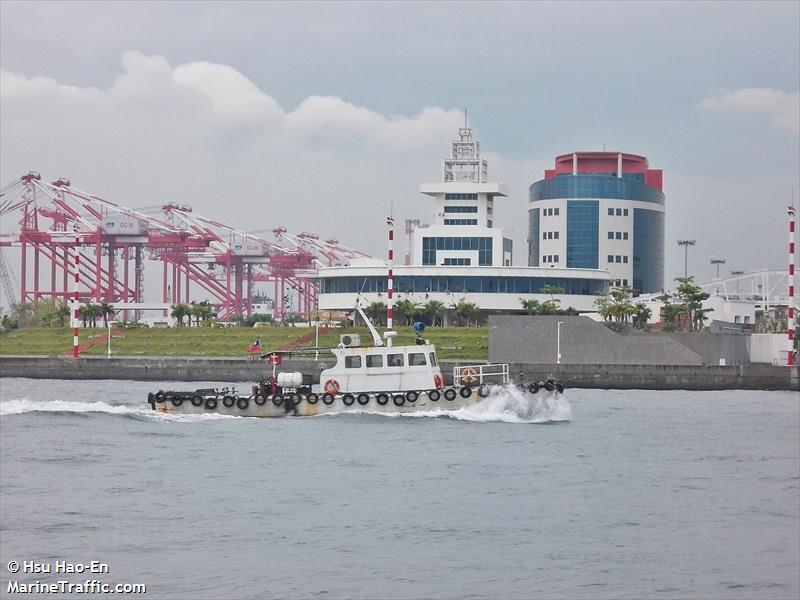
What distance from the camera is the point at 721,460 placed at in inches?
1811

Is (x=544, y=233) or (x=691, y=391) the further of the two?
(x=544, y=233)

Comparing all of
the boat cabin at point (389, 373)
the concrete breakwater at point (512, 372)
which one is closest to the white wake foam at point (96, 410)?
the boat cabin at point (389, 373)

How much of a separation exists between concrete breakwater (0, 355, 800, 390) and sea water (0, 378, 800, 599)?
3192cm

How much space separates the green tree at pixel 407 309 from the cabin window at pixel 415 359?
6260cm

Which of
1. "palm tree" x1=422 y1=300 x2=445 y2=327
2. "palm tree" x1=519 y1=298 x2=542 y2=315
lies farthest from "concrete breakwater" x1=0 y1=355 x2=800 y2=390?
"palm tree" x1=422 y1=300 x2=445 y2=327

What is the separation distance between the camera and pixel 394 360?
59.0 metres

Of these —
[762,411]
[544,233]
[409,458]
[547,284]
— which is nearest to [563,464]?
[409,458]

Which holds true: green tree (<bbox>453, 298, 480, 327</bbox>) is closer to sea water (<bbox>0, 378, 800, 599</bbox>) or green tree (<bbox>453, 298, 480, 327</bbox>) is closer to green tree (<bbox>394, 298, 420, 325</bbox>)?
green tree (<bbox>394, 298, 420, 325</bbox>)

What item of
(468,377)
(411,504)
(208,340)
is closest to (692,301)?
(208,340)

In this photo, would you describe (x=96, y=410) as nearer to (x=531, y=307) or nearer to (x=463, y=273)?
(x=531, y=307)

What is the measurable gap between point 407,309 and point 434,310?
3189mm

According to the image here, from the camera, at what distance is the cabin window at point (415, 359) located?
5912 centimetres

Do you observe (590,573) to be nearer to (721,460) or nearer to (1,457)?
(721,460)

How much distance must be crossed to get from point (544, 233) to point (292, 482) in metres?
143
